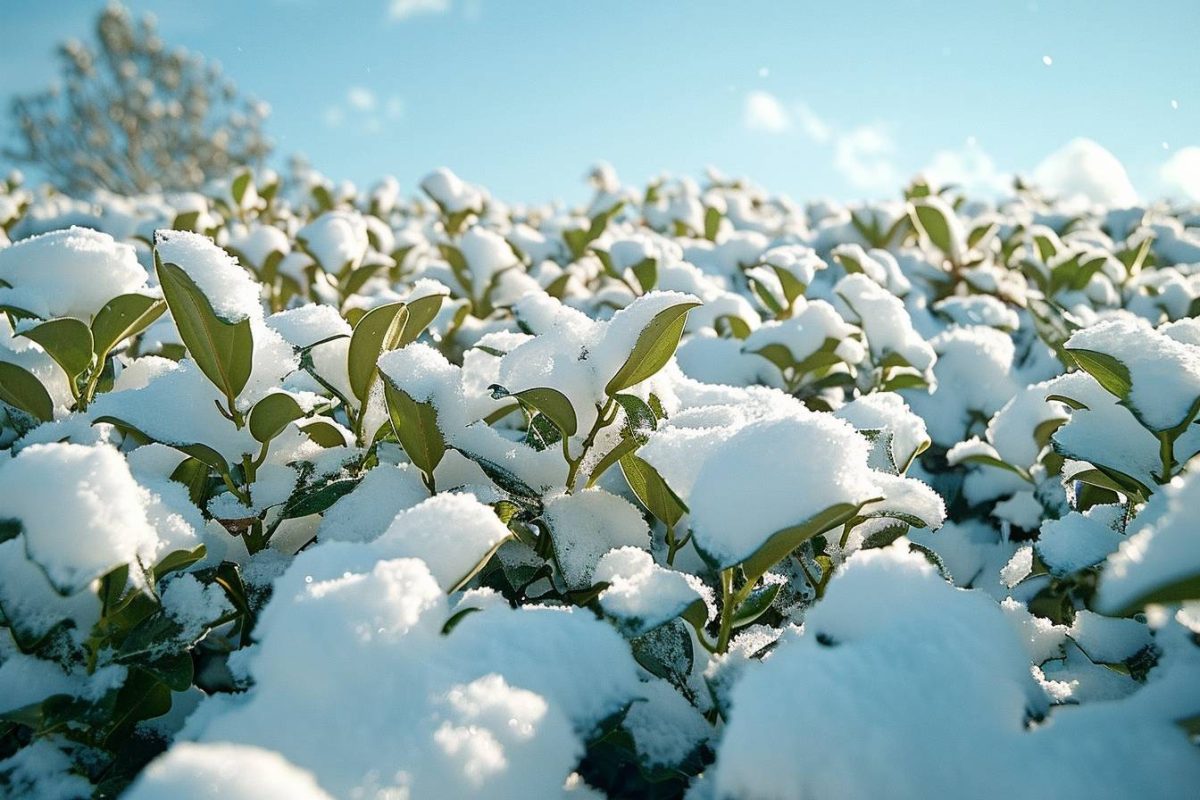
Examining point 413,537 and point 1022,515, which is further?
point 1022,515

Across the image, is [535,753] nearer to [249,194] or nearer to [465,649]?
[465,649]

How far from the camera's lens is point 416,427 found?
0.90 m

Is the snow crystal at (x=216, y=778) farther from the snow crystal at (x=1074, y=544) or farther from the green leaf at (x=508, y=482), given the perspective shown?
the snow crystal at (x=1074, y=544)

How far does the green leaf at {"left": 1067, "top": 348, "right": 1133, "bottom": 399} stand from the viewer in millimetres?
812

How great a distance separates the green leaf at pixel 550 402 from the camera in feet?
2.78

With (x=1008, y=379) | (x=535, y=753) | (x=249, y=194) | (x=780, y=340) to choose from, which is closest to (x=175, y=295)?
(x=535, y=753)

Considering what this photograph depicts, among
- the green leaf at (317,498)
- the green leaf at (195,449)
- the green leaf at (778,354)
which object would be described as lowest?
the green leaf at (778,354)

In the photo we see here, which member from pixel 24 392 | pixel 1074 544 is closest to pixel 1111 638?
pixel 1074 544

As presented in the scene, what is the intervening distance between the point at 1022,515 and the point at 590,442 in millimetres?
823

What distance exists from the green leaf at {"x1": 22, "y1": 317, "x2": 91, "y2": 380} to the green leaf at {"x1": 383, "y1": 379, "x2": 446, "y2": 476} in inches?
14.9

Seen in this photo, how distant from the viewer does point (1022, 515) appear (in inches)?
50.8

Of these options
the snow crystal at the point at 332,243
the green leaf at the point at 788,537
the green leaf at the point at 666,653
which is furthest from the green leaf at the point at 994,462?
the snow crystal at the point at 332,243

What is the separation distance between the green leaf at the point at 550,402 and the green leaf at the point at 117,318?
48cm

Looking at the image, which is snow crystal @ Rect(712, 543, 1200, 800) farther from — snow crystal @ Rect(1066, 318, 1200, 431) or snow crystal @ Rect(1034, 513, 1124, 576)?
snow crystal @ Rect(1066, 318, 1200, 431)
